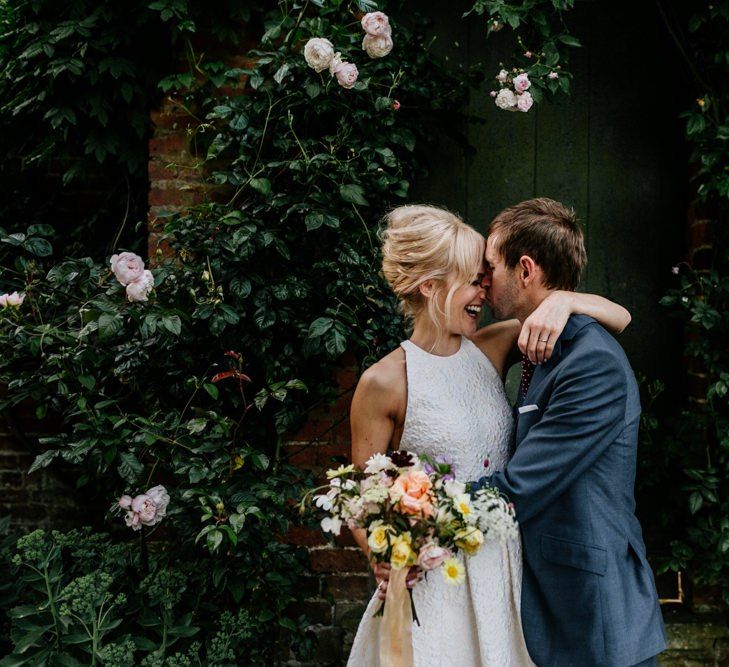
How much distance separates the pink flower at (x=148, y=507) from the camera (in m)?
2.39

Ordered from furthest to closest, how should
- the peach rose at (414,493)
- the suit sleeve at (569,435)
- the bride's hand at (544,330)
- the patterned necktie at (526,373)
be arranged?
the patterned necktie at (526,373) → the bride's hand at (544,330) → the suit sleeve at (569,435) → the peach rose at (414,493)

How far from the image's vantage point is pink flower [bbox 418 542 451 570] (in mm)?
1593

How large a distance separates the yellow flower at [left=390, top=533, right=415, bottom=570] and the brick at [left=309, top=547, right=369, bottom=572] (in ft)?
4.44

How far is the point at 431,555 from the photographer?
159 centimetres

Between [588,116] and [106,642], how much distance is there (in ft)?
9.00

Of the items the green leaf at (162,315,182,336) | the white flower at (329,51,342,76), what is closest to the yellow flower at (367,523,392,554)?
the green leaf at (162,315,182,336)

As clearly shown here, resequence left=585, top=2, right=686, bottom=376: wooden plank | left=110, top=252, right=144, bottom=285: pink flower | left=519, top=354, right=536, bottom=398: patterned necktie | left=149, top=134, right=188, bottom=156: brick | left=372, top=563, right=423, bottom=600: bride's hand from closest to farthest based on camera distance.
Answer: left=372, top=563, right=423, bottom=600: bride's hand, left=519, top=354, right=536, bottom=398: patterned necktie, left=110, top=252, right=144, bottom=285: pink flower, left=149, top=134, right=188, bottom=156: brick, left=585, top=2, right=686, bottom=376: wooden plank

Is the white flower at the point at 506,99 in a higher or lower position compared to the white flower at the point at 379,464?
higher

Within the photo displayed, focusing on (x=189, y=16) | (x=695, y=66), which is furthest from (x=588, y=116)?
(x=189, y=16)

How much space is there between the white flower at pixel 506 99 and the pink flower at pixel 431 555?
1.68m

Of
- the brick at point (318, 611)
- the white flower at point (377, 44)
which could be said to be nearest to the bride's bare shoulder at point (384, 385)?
the white flower at point (377, 44)

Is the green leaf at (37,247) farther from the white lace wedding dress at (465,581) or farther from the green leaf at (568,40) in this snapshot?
the green leaf at (568,40)

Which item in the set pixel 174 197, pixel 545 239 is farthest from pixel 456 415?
pixel 174 197

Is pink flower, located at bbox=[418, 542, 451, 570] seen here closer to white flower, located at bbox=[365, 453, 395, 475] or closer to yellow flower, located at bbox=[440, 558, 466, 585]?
yellow flower, located at bbox=[440, 558, 466, 585]
